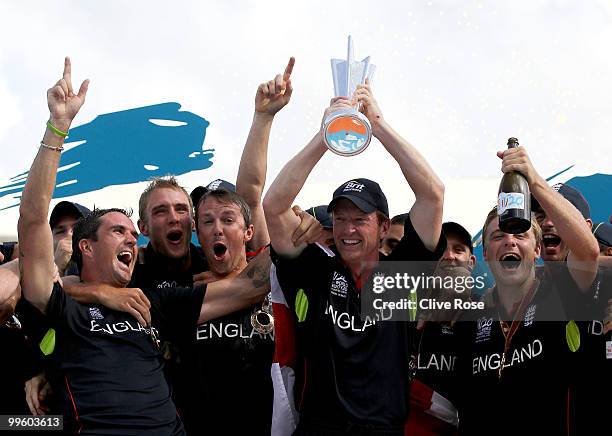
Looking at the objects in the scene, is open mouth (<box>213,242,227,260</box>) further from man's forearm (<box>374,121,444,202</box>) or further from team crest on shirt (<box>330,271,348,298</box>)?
man's forearm (<box>374,121,444,202</box>)

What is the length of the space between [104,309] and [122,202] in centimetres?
392

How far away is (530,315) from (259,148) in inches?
68.4

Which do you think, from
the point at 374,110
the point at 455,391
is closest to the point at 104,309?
the point at 374,110

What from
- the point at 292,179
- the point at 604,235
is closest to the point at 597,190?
the point at 604,235

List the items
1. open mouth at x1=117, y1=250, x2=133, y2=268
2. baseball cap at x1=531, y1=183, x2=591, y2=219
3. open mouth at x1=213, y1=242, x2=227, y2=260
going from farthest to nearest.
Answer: baseball cap at x1=531, y1=183, x2=591, y2=219 → open mouth at x1=213, y1=242, x2=227, y2=260 → open mouth at x1=117, y1=250, x2=133, y2=268

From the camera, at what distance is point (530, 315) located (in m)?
3.68

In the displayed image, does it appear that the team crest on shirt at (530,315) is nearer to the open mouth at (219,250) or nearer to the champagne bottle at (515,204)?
the champagne bottle at (515,204)

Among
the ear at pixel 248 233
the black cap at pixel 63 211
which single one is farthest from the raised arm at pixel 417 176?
the black cap at pixel 63 211

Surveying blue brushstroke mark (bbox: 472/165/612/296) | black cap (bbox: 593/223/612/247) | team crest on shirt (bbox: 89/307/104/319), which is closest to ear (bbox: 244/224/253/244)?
team crest on shirt (bbox: 89/307/104/319)

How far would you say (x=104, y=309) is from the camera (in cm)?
370

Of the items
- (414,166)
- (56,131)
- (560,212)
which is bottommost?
(560,212)

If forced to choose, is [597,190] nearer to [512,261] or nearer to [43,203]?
[512,261]

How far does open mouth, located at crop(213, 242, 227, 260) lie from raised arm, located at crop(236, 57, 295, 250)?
17.9 inches

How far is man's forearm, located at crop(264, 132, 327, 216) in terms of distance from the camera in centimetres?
364
